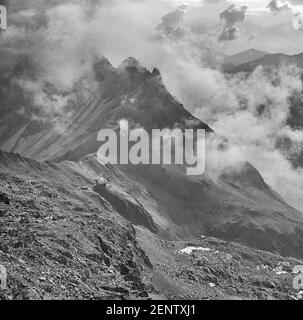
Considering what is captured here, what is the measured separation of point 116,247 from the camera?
195m

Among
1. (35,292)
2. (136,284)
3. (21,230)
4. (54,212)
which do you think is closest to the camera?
(35,292)

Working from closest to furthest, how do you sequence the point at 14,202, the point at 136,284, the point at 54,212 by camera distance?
the point at 136,284 < the point at 14,202 < the point at 54,212
